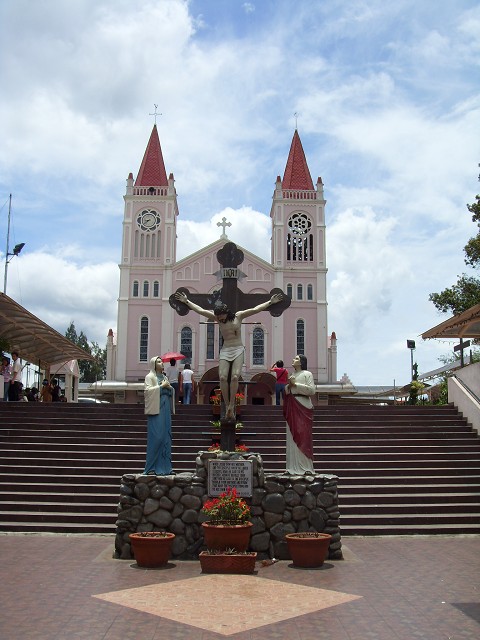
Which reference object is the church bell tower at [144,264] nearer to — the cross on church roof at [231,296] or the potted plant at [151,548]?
the cross on church roof at [231,296]

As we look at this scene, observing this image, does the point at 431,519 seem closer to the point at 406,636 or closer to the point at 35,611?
the point at 406,636

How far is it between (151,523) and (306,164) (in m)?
39.4

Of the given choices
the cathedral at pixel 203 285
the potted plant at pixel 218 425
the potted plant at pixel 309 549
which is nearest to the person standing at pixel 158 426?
the potted plant at pixel 309 549

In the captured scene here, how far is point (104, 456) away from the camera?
13.2 meters

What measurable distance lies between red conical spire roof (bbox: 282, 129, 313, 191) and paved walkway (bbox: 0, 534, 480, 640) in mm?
36751

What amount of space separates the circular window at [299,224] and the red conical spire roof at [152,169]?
877 centimetres

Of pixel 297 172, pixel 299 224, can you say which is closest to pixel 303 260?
pixel 299 224

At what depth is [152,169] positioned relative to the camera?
43.7 metres

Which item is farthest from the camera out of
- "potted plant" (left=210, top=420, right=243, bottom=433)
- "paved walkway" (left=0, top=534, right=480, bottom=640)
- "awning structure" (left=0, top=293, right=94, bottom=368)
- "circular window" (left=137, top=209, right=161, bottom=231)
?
"circular window" (left=137, top=209, right=161, bottom=231)

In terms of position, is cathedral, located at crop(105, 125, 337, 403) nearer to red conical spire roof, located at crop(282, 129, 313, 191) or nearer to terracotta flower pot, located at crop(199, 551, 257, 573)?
red conical spire roof, located at crop(282, 129, 313, 191)

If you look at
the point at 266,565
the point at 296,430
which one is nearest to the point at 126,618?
the point at 266,565

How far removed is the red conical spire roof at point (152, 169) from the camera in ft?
141

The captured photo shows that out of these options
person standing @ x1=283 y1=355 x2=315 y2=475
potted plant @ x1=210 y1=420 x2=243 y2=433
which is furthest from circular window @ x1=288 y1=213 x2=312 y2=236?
person standing @ x1=283 y1=355 x2=315 y2=475

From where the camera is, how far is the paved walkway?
5.27 meters
